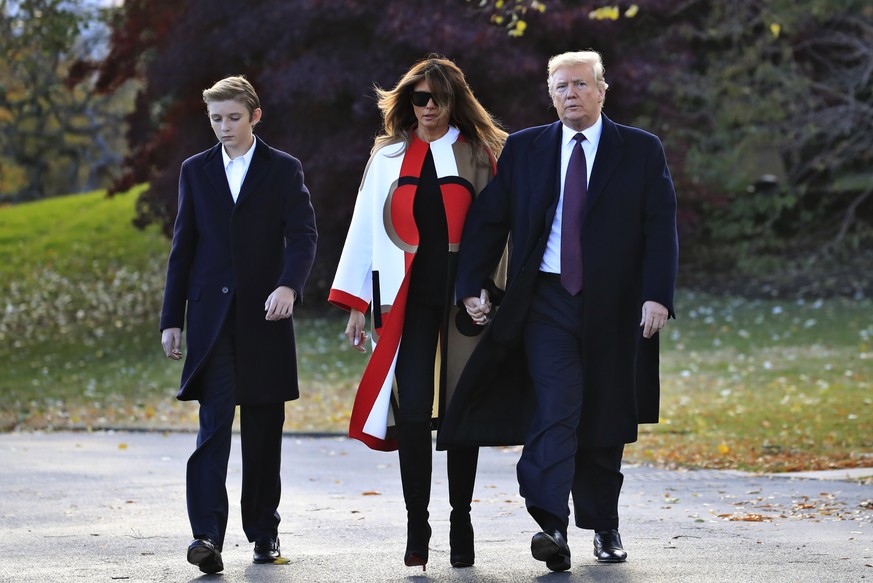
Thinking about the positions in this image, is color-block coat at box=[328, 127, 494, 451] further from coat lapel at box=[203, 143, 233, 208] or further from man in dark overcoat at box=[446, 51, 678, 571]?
coat lapel at box=[203, 143, 233, 208]

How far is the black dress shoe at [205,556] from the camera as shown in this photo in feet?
18.7

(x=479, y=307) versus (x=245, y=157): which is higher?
(x=245, y=157)

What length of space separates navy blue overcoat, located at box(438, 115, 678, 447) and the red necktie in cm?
3

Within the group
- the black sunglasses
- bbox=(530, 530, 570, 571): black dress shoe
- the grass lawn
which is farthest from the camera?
the grass lawn

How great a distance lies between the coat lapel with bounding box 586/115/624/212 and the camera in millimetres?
5902

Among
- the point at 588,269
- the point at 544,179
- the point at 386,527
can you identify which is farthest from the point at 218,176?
the point at 386,527

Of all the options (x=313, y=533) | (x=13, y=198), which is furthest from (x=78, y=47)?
(x=313, y=533)

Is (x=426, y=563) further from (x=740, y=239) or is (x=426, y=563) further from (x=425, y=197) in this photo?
(x=740, y=239)

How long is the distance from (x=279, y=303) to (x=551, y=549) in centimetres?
149

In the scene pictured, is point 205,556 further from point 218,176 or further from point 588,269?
point 588,269

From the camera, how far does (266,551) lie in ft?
20.2

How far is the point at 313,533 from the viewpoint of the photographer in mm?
7117

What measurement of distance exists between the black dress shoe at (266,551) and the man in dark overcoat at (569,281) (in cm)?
90

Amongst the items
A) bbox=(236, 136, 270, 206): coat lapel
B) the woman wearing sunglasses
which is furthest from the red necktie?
bbox=(236, 136, 270, 206): coat lapel
